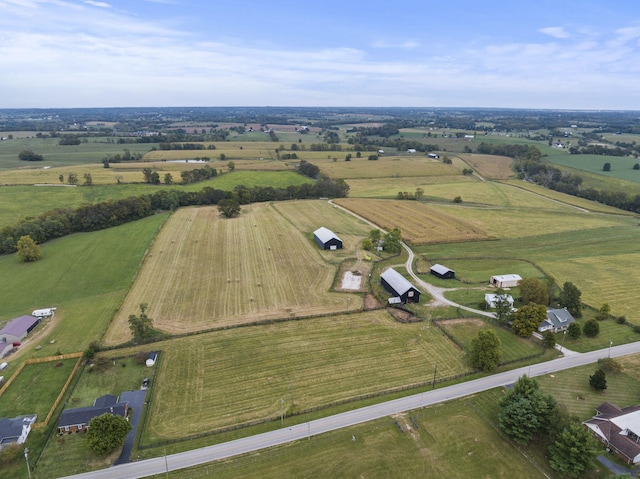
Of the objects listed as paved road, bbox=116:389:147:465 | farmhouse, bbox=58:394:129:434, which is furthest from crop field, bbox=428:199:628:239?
farmhouse, bbox=58:394:129:434

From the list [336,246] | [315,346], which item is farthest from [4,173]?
[315,346]

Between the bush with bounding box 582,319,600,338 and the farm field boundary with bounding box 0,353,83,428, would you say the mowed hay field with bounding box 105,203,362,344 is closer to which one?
the farm field boundary with bounding box 0,353,83,428

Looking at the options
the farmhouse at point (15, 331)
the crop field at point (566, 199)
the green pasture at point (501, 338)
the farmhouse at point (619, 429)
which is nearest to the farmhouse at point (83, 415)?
the farmhouse at point (15, 331)

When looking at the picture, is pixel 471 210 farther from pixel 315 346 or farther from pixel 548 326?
pixel 315 346

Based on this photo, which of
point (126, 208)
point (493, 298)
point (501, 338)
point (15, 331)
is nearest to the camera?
point (15, 331)

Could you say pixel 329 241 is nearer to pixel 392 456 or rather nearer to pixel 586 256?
pixel 392 456

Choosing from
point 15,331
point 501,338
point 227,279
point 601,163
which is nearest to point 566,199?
point 601,163
